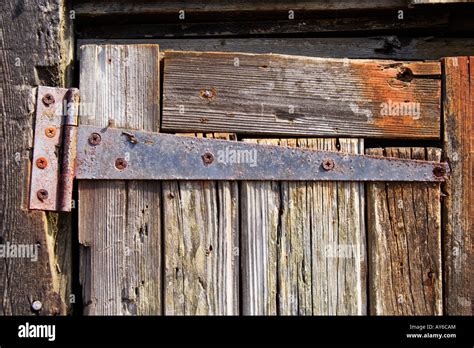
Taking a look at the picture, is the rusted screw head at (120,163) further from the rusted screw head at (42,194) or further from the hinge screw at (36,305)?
the hinge screw at (36,305)

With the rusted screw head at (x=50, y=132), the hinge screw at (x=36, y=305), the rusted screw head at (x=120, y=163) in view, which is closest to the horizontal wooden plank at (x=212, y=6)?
the rusted screw head at (x=50, y=132)

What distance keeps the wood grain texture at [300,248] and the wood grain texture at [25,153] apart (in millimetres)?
664

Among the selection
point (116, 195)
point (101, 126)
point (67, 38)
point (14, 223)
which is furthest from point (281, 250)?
point (67, 38)

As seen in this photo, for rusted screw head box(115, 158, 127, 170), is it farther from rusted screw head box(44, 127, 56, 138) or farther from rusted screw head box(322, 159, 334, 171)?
rusted screw head box(322, 159, 334, 171)

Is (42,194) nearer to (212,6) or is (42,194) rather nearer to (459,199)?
(212,6)

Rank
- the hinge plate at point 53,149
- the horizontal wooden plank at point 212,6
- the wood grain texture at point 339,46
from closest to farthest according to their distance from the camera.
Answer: the hinge plate at point 53,149 < the horizontal wooden plank at point 212,6 < the wood grain texture at point 339,46

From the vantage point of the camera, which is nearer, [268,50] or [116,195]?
[116,195]

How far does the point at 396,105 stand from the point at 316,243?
1.86ft

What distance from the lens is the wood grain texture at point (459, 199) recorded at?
1977 millimetres

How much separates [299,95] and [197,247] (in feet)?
2.12

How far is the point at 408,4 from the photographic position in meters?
2.02

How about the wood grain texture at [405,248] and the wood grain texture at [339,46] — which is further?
the wood grain texture at [339,46]

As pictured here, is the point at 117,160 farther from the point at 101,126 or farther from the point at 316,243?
the point at 316,243

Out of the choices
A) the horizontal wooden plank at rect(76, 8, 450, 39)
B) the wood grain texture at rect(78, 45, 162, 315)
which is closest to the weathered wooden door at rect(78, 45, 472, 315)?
the wood grain texture at rect(78, 45, 162, 315)
